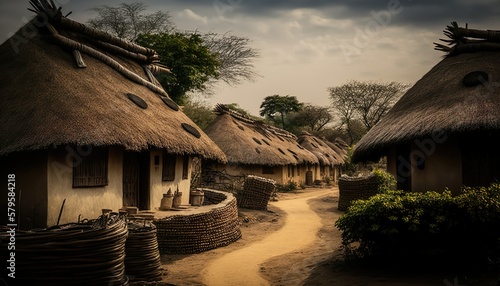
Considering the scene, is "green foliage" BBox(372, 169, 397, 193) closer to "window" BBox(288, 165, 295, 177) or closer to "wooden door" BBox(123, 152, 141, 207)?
"wooden door" BBox(123, 152, 141, 207)

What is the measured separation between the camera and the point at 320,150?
129 ft

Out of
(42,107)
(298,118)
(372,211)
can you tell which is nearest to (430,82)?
(372,211)

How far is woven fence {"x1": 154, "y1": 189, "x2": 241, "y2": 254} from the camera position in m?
10.7

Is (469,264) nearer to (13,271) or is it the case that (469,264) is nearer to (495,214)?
(495,214)

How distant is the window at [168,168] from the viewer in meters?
13.6

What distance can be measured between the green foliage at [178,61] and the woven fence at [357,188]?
33.3 feet

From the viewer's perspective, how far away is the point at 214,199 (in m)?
15.6

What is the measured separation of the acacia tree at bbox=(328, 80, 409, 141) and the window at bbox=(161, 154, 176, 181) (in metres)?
37.5

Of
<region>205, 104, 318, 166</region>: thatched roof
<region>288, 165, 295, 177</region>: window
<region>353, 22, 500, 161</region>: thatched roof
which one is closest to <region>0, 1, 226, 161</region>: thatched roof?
<region>353, 22, 500, 161</region>: thatched roof

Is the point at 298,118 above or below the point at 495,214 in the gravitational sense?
above

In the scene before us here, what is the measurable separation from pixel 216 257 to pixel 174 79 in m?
14.2

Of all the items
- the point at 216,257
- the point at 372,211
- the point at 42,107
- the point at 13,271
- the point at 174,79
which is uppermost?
the point at 174,79

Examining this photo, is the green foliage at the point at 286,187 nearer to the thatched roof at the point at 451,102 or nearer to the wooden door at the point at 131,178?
the thatched roof at the point at 451,102

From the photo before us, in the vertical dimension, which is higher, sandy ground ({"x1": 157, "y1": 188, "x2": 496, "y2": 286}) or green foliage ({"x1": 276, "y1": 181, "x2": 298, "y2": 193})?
green foliage ({"x1": 276, "y1": 181, "x2": 298, "y2": 193})
